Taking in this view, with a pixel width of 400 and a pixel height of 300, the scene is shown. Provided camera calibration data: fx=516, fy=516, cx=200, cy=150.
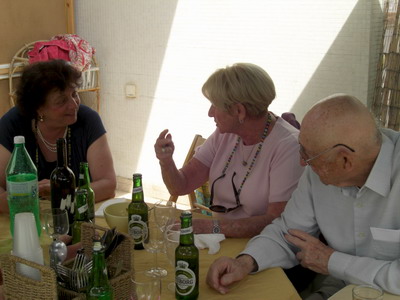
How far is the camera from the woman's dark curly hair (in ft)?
8.44

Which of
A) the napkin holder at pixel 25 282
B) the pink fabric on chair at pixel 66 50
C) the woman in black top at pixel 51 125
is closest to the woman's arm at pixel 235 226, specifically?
the woman in black top at pixel 51 125

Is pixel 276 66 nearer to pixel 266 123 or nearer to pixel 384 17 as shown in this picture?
pixel 384 17

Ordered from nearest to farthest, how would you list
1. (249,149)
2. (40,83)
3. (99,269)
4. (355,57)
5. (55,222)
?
(99,269), (55,222), (249,149), (40,83), (355,57)

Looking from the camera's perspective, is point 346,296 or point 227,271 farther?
point 227,271

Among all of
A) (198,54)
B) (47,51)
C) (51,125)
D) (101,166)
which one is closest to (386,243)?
(101,166)

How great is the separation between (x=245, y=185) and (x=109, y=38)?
305 cm

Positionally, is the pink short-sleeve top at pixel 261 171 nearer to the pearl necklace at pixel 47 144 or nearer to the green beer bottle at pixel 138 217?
the green beer bottle at pixel 138 217

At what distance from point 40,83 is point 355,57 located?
2.22 m

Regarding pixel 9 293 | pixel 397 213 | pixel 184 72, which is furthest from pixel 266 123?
pixel 184 72

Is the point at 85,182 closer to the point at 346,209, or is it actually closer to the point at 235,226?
the point at 235,226

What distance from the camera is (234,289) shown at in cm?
162

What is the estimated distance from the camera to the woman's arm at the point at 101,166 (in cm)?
247

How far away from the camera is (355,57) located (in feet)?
12.0

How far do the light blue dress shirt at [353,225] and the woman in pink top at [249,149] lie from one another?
0.75 ft
